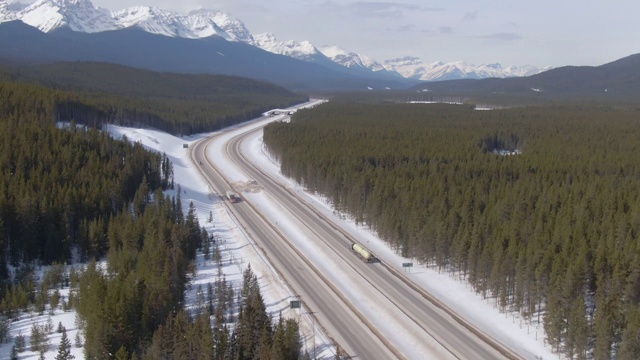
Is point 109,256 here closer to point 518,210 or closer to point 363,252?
point 363,252

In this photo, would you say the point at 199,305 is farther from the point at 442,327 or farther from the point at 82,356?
the point at 442,327

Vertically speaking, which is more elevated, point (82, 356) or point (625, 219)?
point (625, 219)

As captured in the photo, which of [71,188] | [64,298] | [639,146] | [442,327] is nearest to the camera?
[442,327]

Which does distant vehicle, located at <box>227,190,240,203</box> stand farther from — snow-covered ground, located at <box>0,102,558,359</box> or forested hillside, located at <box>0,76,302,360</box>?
forested hillside, located at <box>0,76,302,360</box>

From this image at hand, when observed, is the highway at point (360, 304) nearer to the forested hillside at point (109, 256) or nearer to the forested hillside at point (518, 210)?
the forested hillside at point (518, 210)

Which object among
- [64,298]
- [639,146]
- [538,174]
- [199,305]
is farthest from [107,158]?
[639,146]

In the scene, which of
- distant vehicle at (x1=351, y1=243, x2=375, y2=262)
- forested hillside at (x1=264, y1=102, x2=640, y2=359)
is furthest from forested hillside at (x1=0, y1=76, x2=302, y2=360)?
forested hillside at (x1=264, y1=102, x2=640, y2=359)

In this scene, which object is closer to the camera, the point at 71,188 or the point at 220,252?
the point at 220,252
